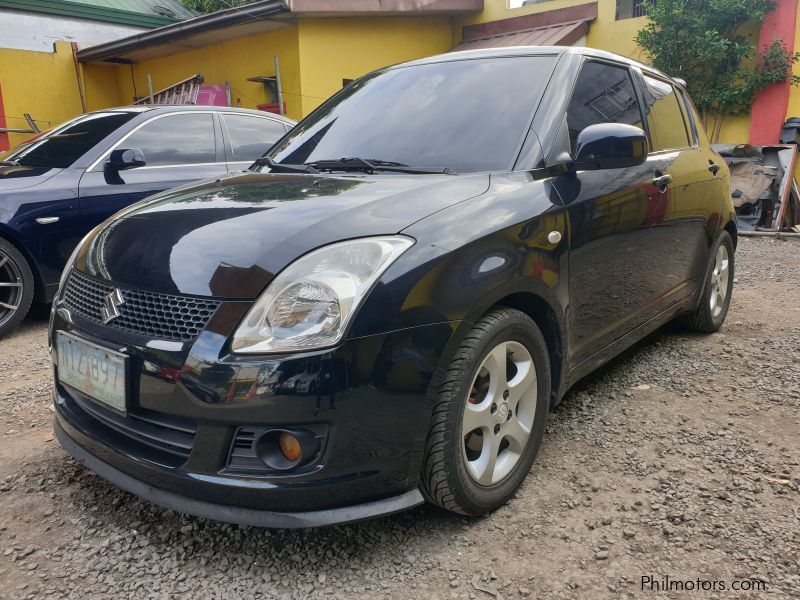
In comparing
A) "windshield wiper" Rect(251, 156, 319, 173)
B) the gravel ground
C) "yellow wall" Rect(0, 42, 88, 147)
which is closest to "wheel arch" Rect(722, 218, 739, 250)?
the gravel ground

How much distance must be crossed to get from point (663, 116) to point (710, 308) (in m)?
1.35

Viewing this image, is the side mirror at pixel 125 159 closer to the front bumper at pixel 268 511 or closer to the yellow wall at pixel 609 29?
the front bumper at pixel 268 511

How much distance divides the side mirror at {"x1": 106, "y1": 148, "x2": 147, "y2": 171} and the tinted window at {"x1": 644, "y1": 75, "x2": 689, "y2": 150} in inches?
133

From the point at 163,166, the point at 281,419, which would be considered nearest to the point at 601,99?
the point at 281,419

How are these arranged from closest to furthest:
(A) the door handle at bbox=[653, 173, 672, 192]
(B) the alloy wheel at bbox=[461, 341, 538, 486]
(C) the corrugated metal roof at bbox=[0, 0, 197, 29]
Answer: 1. (B) the alloy wheel at bbox=[461, 341, 538, 486]
2. (A) the door handle at bbox=[653, 173, 672, 192]
3. (C) the corrugated metal roof at bbox=[0, 0, 197, 29]

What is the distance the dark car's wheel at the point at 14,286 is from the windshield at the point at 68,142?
0.80 m

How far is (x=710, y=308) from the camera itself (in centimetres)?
425

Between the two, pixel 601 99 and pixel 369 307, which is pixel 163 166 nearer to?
pixel 601 99

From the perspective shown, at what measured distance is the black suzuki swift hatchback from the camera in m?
1.79

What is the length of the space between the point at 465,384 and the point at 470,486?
14.5 inches

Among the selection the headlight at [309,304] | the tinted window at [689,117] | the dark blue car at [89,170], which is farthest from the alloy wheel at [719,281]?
the dark blue car at [89,170]

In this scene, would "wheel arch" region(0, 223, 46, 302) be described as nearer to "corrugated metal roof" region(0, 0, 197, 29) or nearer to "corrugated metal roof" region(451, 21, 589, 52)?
"corrugated metal roof" region(451, 21, 589, 52)

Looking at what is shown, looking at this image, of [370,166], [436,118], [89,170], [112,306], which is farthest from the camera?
[89,170]

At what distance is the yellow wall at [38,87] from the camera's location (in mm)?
12781
